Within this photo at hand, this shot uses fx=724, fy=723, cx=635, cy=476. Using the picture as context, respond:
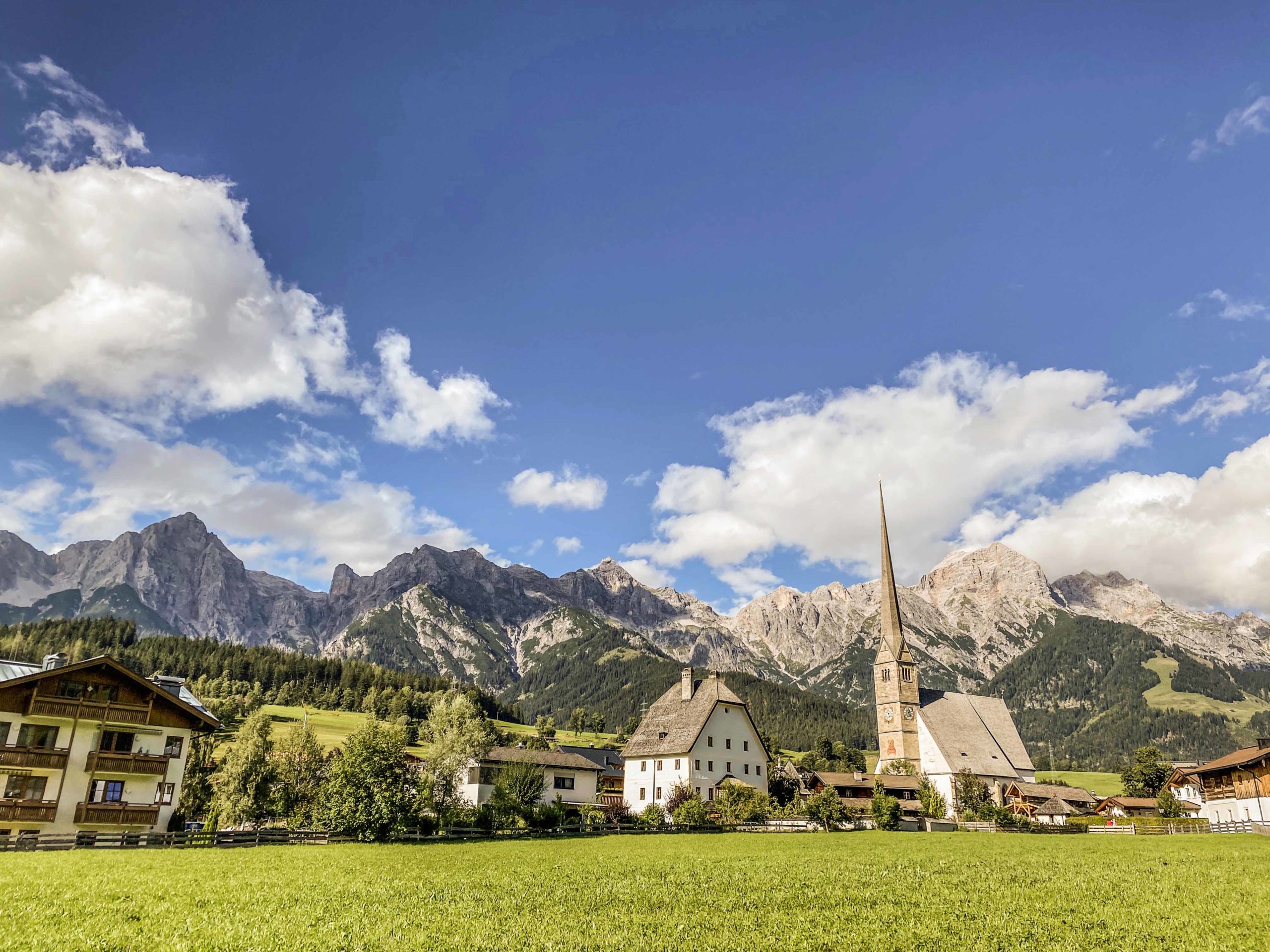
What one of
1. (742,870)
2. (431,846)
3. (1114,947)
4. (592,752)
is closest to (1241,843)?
(742,870)

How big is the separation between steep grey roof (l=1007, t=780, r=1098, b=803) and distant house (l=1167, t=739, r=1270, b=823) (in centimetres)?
2031

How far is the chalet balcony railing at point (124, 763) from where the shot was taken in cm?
4553

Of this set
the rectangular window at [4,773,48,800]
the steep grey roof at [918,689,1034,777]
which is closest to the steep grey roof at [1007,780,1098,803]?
the steep grey roof at [918,689,1034,777]

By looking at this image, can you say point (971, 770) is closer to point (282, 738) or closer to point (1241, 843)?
point (1241, 843)

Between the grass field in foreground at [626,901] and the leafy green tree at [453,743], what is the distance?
68.9 ft

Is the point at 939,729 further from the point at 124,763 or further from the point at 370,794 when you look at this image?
the point at 124,763

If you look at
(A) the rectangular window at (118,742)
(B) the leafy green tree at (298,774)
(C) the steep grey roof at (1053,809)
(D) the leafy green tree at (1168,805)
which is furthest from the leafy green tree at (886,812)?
(A) the rectangular window at (118,742)

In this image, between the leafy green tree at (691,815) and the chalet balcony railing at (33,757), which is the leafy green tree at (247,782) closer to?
the chalet balcony railing at (33,757)

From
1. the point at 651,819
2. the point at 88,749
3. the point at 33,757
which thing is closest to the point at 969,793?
the point at 651,819

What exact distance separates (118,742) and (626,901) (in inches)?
1702

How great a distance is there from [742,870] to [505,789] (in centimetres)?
3037

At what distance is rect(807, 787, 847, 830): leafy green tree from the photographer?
204 feet

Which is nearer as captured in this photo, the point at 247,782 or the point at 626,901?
the point at 626,901

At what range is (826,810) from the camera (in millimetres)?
62125
